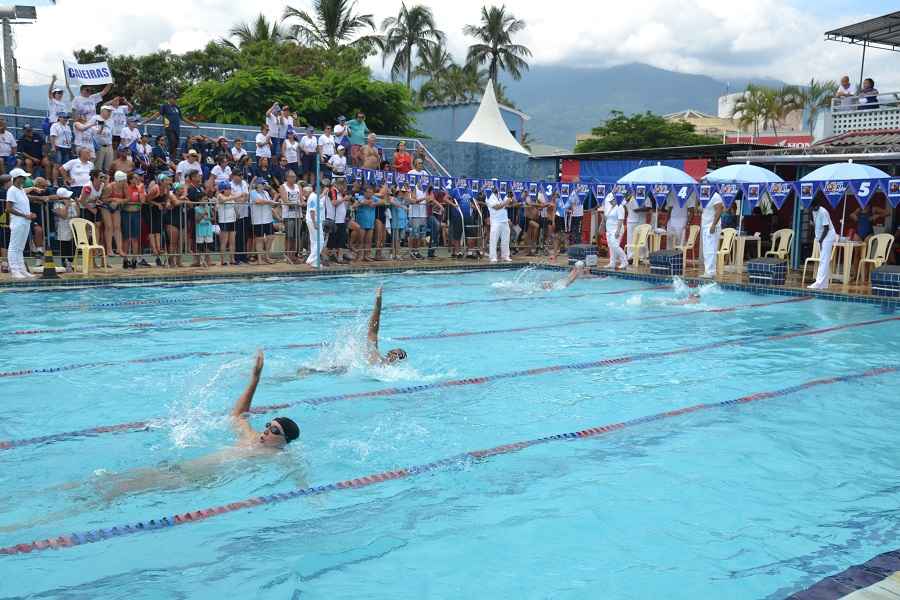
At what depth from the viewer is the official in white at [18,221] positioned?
12.6 m

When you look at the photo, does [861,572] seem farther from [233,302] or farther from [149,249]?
[149,249]

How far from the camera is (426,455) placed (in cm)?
614

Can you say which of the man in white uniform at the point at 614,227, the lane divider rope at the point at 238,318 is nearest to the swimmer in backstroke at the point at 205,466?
the lane divider rope at the point at 238,318

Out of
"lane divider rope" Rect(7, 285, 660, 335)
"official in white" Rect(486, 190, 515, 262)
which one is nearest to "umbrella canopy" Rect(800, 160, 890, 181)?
"lane divider rope" Rect(7, 285, 660, 335)

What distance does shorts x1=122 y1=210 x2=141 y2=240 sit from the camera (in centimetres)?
1430

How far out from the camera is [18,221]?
1262 centimetres

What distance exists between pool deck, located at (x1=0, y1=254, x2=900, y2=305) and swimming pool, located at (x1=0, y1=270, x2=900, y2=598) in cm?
176

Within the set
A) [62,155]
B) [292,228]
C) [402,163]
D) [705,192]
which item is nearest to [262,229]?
[292,228]

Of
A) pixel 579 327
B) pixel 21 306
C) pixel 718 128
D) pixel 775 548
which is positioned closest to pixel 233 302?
pixel 21 306

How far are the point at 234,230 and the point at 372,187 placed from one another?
343 centimetres

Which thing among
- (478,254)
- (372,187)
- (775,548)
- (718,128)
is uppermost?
(718,128)

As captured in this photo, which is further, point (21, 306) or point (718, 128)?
point (718, 128)

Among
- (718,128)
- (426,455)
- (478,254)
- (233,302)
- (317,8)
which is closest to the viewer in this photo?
(426,455)

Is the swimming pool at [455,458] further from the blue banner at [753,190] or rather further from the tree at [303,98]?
the tree at [303,98]
